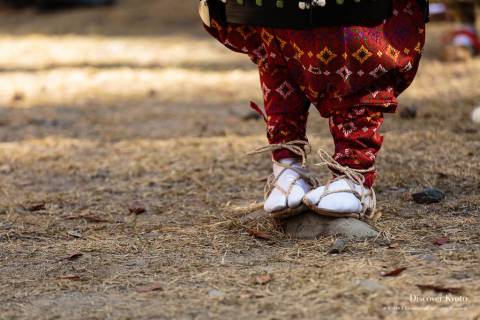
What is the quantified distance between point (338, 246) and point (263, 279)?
0.31 meters

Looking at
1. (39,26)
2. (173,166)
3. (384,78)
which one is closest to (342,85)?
(384,78)

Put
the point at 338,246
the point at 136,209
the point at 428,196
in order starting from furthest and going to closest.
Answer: the point at 136,209 → the point at 428,196 → the point at 338,246

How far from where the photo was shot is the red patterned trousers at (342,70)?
230cm

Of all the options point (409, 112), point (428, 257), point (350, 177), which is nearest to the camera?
point (428, 257)

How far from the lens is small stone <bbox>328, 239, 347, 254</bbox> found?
232cm

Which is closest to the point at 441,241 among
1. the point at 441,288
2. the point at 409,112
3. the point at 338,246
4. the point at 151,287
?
the point at 338,246

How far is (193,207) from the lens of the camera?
9.85 feet

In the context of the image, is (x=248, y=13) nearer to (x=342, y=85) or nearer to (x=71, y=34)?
(x=342, y=85)

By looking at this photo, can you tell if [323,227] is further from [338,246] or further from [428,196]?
[428,196]

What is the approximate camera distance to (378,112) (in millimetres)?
2420

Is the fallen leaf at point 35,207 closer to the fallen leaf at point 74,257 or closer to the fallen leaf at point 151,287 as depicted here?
the fallen leaf at point 74,257

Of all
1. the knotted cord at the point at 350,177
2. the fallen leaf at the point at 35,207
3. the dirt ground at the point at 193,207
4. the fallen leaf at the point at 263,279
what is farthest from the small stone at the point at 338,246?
the fallen leaf at the point at 35,207

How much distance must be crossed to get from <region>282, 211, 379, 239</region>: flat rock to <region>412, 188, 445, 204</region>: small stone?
0.43m

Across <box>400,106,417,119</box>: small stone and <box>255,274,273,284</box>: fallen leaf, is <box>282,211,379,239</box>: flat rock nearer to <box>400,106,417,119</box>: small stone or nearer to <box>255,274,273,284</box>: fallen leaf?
<box>255,274,273,284</box>: fallen leaf
